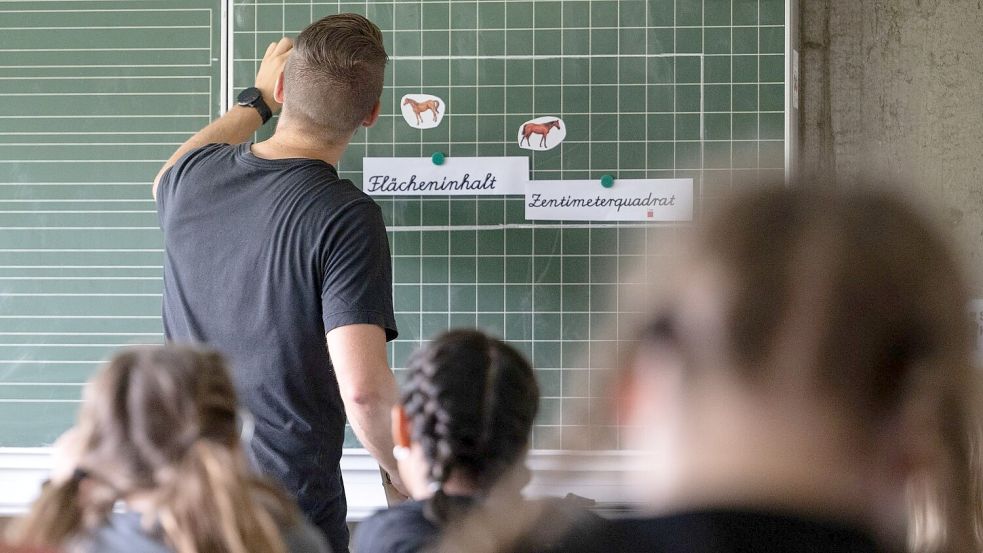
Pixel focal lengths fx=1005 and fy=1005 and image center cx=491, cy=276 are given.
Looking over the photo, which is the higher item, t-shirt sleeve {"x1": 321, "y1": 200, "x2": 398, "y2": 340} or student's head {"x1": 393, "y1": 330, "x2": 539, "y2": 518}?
t-shirt sleeve {"x1": 321, "y1": 200, "x2": 398, "y2": 340}

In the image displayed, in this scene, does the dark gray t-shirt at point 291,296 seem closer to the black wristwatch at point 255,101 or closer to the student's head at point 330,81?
the student's head at point 330,81

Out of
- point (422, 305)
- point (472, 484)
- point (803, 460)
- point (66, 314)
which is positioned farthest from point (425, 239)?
point (803, 460)

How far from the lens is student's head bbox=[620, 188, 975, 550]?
1.69 feet

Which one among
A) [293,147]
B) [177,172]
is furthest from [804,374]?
[177,172]

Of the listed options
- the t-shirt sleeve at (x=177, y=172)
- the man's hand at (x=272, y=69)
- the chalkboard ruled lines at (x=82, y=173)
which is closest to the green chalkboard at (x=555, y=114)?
the man's hand at (x=272, y=69)

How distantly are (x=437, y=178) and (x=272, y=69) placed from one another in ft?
1.48

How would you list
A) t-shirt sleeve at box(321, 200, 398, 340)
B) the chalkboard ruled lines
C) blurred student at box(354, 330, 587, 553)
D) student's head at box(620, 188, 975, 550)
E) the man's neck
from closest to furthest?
student's head at box(620, 188, 975, 550), blurred student at box(354, 330, 587, 553), t-shirt sleeve at box(321, 200, 398, 340), the man's neck, the chalkboard ruled lines

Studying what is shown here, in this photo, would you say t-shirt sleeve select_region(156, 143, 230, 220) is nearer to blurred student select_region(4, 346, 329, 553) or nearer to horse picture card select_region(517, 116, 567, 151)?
blurred student select_region(4, 346, 329, 553)

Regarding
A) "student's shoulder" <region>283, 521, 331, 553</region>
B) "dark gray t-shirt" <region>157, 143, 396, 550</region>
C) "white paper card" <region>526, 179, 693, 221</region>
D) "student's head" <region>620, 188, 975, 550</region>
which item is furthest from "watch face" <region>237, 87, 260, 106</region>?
"student's head" <region>620, 188, 975, 550</region>

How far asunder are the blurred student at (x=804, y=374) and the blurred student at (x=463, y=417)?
78 cm

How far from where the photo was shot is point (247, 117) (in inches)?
88.4

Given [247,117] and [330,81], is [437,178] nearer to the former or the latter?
[247,117]

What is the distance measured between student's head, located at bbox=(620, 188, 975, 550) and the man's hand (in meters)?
1.88

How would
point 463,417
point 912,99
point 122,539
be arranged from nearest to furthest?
point 122,539
point 463,417
point 912,99
